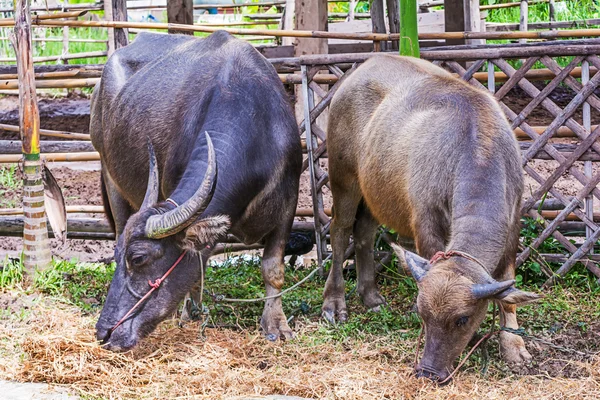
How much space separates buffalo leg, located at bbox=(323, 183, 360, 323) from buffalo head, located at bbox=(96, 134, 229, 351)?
152cm

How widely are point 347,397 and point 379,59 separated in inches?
109

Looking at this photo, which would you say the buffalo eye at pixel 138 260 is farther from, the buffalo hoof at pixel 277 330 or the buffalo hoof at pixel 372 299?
the buffalo hoof at pixel 372 299

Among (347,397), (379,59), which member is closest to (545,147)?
(379,59)

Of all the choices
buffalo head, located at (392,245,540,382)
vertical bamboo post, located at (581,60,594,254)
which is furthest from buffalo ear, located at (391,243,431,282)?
vertical bamboo post, located at (581,60,594,254)

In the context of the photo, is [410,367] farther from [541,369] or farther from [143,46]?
[143,46]

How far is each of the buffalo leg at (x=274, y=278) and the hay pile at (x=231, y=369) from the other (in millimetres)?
161

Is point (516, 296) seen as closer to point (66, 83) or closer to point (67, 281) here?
point (67, 281)

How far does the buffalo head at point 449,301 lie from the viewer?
413 centimetres

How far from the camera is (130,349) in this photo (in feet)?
15.8

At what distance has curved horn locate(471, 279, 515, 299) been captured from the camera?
13.4 ft

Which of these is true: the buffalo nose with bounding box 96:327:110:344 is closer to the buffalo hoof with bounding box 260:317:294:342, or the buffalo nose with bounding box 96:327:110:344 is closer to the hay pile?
the hay pile

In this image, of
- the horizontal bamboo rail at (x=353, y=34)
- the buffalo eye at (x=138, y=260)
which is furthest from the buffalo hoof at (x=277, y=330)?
the horizontal bamboo rail at (x=353, y=34)

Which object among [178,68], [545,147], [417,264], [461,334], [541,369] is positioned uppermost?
[178,68]

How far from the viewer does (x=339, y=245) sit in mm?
6320
